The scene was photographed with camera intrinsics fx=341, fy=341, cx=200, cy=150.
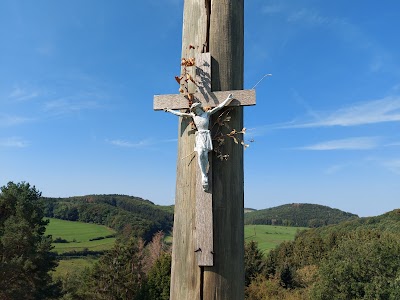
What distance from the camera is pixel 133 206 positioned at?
116m

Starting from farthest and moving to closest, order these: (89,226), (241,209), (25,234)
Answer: (89,226) < (25,234) < (241,209)

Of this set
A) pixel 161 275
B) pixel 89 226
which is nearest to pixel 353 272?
pixel 161 275

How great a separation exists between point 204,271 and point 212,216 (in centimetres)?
36

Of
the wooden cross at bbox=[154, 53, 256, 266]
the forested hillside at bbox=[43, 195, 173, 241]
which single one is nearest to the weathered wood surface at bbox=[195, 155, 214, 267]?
the wooden cross at bbox=[154, 53, 256, 266]

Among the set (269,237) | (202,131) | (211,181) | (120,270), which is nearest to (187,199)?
(211,181)

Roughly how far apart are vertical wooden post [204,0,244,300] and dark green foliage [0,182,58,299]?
22718 millimetres

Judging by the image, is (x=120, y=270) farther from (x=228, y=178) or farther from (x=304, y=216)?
(x=304, y=216)

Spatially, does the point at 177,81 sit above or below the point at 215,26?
below

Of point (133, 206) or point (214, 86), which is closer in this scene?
point (214, 86)

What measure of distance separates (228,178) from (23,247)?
84.5 feet

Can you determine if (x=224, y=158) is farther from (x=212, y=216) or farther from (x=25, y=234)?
(x=25, y=234)

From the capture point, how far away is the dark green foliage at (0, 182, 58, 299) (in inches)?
864

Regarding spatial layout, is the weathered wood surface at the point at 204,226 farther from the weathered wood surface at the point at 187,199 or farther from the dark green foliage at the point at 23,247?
the dark green foliage at the point at 23,247

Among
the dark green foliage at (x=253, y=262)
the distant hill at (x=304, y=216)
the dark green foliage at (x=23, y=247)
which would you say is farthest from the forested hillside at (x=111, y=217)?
the dark green foliage at (x=23, y=247)
